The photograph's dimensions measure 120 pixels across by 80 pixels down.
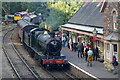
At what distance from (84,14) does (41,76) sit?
12496 millimetres

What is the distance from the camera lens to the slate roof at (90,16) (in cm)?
2371

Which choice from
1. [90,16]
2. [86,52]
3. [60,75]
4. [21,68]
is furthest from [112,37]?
[90,16]

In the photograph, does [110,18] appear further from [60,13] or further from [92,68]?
[60,13]

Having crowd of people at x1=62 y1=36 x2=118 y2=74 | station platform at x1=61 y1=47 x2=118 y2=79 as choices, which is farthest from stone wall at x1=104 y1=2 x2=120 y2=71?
crowd of people at x1=62 y1=36 x2=118 y2=74

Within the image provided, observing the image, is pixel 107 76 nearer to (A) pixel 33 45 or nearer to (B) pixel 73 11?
(A) pixel 33 45

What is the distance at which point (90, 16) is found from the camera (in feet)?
87.2

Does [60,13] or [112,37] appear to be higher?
[60,13]

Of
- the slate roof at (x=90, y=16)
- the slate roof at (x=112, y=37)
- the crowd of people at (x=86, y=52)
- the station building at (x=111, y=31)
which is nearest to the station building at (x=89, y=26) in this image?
the slate roof at (x=90, y=16)

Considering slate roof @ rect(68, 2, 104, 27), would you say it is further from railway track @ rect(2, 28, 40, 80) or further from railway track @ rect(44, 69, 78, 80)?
railway track @ rect(2, 28, 40, 80)

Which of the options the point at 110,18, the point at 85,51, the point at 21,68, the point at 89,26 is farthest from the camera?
the point at 89,26

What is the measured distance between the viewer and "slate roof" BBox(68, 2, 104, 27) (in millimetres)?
23706

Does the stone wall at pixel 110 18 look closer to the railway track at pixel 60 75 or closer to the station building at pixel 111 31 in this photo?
the station building at pixel 111 31

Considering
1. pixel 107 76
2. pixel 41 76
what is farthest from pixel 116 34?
pixel 41 76

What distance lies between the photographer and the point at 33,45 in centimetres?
2416
